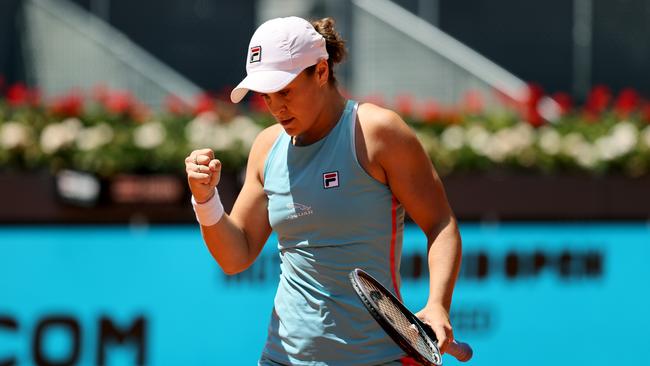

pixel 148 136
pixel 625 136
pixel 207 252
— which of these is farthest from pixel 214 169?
pixel 625 136

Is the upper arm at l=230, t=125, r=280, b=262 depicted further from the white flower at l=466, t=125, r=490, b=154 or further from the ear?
the white flower at l=466, t=125, r=490, b=154

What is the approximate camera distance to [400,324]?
2.71m

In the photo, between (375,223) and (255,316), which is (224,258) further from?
(255,316)

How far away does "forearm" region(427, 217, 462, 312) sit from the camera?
2922 mm

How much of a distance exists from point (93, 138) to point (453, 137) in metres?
2.07

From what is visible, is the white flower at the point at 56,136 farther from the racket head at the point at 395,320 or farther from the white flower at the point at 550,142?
the racket head at the point at 395,320

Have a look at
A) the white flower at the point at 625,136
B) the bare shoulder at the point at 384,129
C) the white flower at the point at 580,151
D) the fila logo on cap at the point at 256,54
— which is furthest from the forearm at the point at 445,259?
the white flower at the point at 625,136

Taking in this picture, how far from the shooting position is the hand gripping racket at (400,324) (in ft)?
8.57

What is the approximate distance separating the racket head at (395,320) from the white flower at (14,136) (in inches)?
155

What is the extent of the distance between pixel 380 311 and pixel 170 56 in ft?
25.3

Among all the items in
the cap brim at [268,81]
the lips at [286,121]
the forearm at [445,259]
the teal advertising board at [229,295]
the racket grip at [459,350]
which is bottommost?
the teal advertising board at [229,295]

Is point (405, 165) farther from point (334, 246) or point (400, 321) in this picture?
point (400, 321)

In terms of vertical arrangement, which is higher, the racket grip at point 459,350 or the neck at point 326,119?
the neck at point 326,119

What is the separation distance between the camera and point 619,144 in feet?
21.8
